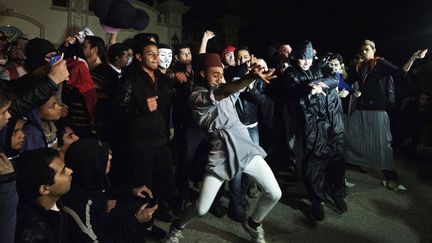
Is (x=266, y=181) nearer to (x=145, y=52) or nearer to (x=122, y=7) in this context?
(x=145, y=52)

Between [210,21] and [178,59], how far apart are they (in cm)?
2245

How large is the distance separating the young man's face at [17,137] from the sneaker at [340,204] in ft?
11.7

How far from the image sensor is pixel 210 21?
88.0ft

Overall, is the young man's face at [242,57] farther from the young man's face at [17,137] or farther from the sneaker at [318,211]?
the young man's face at [17,137]

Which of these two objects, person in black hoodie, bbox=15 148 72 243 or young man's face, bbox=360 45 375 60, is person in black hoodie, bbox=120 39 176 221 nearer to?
person in black hoodie, bbox=15 148 72 243

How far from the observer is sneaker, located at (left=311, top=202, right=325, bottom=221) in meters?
4.35

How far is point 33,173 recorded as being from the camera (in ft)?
7.28

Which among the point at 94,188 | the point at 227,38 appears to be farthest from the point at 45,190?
the point at 227,38

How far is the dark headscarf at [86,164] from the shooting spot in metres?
2.80

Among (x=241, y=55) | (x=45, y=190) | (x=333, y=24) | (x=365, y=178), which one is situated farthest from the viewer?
(x=333, y=24)

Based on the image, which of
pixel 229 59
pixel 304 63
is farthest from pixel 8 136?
pixel 229 59

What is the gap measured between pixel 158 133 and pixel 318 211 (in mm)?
2076

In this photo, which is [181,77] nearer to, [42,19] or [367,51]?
[367,51]

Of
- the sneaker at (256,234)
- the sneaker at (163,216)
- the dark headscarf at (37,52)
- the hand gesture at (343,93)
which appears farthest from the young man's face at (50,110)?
the hand gesture at (343,93)
